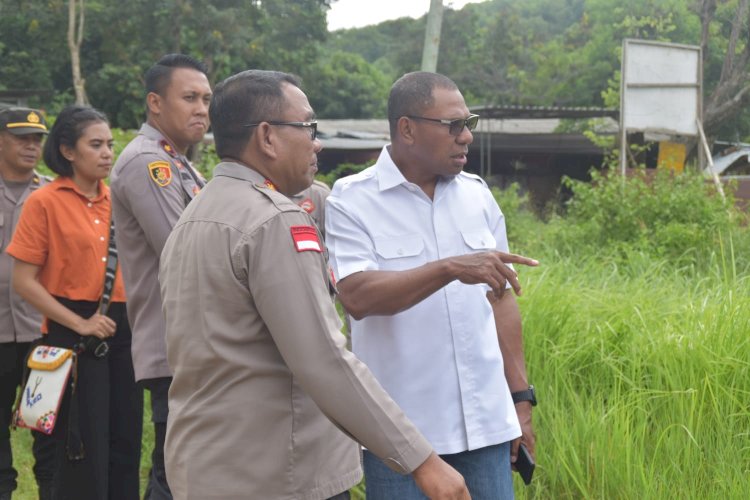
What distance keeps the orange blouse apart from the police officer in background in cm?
54

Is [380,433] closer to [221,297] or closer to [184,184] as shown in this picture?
[221,297]

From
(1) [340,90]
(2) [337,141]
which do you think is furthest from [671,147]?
(1) [340,90]

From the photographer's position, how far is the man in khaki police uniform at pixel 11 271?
4562 mm

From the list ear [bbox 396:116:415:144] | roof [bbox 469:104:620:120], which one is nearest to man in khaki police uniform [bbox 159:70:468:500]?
ear [bbox 396:116:415:144]

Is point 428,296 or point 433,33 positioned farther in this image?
point 433,33

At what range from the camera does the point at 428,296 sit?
2.63 m

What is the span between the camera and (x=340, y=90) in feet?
124

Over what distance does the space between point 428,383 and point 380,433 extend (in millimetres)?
742

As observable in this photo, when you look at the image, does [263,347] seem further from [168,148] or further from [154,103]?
[154,103]

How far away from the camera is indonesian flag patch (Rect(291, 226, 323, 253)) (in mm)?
2047

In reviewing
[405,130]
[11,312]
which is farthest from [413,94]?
[11,312]

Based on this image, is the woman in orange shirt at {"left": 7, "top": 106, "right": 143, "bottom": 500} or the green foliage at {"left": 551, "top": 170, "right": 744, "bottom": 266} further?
the green foliage at {"left": 551, "top": 170, "right": 744, "bottom": 266}

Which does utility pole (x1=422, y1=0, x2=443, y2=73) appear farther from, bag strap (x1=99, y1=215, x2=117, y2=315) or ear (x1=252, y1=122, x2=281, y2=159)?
ear (x1=252, y1=122, x2=281, y2=159)

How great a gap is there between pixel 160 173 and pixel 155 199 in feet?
0.35
